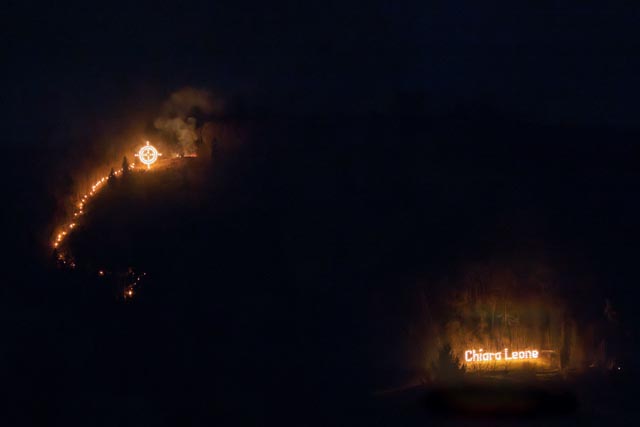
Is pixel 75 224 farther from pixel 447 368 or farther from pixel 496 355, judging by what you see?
pixel 496 355

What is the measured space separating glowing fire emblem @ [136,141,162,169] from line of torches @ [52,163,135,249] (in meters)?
0.28

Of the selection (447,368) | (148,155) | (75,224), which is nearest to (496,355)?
(447,368)

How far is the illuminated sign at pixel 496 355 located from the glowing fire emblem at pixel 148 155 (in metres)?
7.80

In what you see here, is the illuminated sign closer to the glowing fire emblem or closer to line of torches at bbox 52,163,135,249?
line of torches at bbox 52,163,135,249

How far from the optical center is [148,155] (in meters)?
16.0

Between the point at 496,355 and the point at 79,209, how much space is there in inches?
337

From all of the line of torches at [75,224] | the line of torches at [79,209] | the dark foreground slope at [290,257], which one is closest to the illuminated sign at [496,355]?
the dark foreground slope at [290,257]

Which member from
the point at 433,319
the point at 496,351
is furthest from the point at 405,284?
the point at 496,351

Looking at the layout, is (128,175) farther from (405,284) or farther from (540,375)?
(540,375)

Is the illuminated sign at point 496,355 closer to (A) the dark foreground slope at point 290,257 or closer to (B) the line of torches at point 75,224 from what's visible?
(A) the dark foreground slope at point 290,257

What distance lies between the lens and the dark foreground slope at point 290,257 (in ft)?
25.3

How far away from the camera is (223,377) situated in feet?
25.8

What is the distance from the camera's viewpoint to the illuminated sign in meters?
12.7

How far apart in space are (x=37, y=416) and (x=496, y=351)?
821 cm
